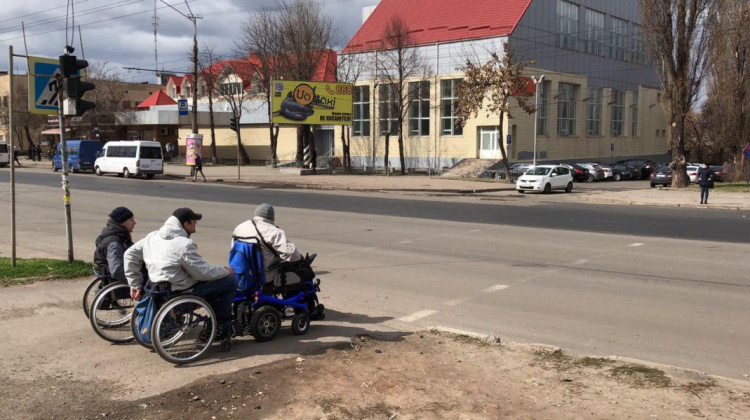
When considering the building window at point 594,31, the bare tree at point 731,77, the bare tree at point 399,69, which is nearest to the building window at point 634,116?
the building window at point 594,31

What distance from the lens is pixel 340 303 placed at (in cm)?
826

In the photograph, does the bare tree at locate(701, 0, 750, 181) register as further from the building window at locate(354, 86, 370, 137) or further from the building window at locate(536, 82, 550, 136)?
the building window at locate(354, 86, 370, 137)

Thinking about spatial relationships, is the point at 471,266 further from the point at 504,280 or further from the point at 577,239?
the point at 577,239

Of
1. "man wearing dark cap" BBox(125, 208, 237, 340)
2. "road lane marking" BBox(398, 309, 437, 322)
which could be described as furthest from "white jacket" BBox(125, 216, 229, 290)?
"road lane marking" BBox(398, 309, 437, 322)

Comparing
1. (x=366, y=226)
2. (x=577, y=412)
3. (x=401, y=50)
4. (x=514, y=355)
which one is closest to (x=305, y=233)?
(x=366, y=226)

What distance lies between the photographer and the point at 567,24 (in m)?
51.8

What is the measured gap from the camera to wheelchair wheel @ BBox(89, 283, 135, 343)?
21.0ft

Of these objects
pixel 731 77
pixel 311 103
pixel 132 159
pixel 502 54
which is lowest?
pixel 132 159

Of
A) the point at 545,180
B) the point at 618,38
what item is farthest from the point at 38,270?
the point at 618,38

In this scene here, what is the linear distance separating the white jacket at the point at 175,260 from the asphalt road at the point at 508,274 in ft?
2.71

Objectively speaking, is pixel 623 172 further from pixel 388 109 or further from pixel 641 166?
pixel 388 109

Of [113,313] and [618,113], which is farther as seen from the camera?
[618,113]

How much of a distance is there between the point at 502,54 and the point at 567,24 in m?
10.8

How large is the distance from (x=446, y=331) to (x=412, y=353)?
0.89 meters
